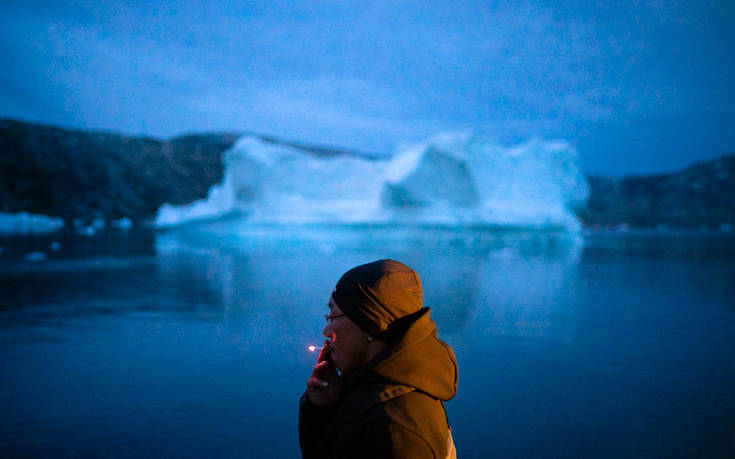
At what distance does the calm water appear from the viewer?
2404 millimetres

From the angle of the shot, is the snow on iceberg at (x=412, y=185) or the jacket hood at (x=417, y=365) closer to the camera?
the jacket hood at (x=417, y=365)

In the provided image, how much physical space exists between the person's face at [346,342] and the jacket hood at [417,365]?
6 centimetres

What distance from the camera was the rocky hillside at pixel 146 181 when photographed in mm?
34844

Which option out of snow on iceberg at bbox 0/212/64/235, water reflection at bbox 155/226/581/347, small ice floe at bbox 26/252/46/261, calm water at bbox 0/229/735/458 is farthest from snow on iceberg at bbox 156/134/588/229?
snow on iceberg at bbox 0/212/64/235

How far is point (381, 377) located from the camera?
79 centimetres

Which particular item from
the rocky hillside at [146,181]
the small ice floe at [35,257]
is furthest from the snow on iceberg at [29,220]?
the small ice floe at [35,257]

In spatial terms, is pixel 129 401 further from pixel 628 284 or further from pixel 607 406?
pixel 628 284

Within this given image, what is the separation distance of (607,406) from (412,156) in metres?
16.5

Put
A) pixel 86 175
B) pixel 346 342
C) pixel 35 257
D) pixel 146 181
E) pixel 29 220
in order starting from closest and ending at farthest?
pixel 346 342
pixel 35 257
pixel 29 220
pixel 86 175
pixel 146 181

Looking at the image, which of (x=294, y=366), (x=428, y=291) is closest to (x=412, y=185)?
(x=428, y=291)

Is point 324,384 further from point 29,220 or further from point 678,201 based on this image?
point 678,201

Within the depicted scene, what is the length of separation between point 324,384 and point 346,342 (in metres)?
0.11

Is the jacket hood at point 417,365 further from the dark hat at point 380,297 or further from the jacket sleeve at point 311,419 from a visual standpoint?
the jacket sleeve at point 311,419

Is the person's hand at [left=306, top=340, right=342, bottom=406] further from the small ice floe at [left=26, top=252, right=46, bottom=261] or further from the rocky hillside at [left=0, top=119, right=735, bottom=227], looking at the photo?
the rocky hillside at [left=0, top=119, right=735, bottom=227]
